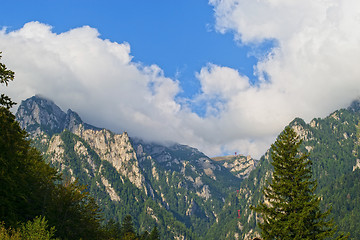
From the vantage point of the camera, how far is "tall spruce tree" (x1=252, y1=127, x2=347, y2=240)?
2998cm

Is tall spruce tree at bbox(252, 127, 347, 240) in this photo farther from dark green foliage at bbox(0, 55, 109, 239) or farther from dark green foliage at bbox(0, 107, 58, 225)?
dark green foliage at bbox(0, 107, 58, 225)

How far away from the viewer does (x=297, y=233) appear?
29.5 metres

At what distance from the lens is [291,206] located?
103ft

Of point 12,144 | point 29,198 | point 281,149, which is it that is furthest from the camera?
point 29,198

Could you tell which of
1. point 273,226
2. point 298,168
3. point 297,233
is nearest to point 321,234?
point 297,233

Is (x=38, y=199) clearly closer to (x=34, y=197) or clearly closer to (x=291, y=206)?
(x=34, y=197)

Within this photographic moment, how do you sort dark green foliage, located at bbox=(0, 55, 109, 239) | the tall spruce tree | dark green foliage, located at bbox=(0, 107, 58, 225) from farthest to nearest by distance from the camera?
the tall spruce tree
dark green foliage, located at bbox=(0, 55, 109, 239)
dark green foliage, located at bbox=(0, 107, 58, 225)

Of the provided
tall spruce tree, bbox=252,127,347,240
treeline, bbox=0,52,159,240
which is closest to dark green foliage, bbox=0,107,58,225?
treeline, bbox=0,52,159,240

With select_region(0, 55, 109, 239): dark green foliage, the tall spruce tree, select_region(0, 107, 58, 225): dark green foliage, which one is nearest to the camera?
select_region(0, 107, 58, 225): dark green foliage

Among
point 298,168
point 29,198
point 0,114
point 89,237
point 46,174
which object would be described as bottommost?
point 89,237

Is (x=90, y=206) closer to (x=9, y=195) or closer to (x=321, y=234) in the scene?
(x=9, y=195)

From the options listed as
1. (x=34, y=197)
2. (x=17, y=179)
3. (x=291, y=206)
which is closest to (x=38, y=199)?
(x=34, y=197)

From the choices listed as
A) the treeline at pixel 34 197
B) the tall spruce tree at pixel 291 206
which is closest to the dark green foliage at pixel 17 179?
the treeline at pixel 34 197

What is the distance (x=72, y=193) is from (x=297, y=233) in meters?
27.9
